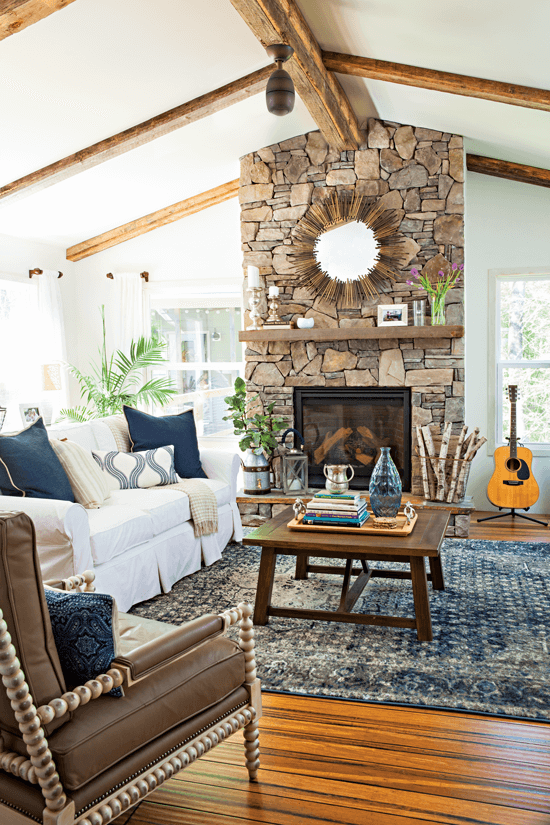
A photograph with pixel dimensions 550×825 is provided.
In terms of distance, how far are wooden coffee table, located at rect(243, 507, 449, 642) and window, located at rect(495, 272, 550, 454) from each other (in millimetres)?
2551

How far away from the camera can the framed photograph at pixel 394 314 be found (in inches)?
197

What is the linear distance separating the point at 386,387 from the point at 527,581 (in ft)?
6.26

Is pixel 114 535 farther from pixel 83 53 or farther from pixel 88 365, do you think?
pixel 88 365

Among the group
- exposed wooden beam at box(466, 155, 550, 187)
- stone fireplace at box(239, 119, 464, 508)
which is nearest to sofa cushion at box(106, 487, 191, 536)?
stone fireplace at box(239, 119, 464, 508)

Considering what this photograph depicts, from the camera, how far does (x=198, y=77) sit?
4.00m

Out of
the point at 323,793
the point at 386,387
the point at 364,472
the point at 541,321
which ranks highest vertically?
the point at 541,321

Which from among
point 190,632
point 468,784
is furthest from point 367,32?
point 468,784

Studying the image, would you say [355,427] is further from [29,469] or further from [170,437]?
[29,469]

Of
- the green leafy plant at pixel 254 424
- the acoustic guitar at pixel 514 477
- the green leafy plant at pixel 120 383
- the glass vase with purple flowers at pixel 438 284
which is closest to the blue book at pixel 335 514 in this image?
the green leafy plant at pixel 254 424

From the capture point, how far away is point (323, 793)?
189cm

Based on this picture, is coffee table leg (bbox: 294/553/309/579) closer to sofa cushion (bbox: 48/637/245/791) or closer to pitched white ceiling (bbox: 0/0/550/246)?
sofa cushion (bbox: 48/637/245/791)

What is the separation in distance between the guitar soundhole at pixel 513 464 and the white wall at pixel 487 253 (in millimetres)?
462

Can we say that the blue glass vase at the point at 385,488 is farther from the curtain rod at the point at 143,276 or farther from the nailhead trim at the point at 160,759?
the curtain rod at the point at 143,276

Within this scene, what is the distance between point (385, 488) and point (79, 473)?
1.60m
